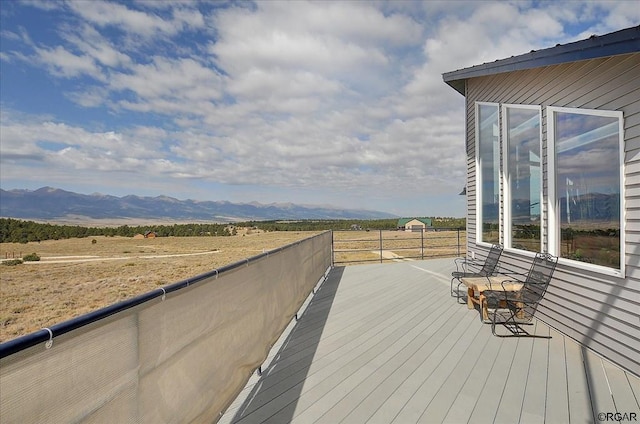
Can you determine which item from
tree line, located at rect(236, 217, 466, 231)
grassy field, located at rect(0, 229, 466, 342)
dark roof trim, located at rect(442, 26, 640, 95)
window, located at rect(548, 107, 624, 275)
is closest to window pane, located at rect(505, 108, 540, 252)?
window, located at rect(548, 107, 624, 275)

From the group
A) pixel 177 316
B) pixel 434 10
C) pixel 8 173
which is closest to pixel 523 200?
pixel 177 316

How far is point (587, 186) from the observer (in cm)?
395

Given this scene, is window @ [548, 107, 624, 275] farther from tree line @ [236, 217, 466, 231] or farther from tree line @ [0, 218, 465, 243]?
tree line @ [0, 218, 465, 243]

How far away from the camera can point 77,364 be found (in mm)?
1123

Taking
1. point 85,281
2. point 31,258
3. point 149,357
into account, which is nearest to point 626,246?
point 149,357

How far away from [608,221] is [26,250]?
257ft

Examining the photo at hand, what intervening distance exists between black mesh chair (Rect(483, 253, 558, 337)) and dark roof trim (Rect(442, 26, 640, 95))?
2276mm

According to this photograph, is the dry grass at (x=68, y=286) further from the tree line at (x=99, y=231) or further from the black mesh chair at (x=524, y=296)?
the tree line at (x=99, y=231)

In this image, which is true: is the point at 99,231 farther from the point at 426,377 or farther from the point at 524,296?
the point at 426,377

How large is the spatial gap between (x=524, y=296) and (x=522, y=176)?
1.76 m

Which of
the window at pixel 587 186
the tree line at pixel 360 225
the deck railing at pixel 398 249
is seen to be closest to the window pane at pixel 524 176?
the window at pixel 587 186

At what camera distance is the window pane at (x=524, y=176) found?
4.89m

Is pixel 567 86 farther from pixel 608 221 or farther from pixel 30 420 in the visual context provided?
pixel 30 420

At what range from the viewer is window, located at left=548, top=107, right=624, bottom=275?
3.52 m
